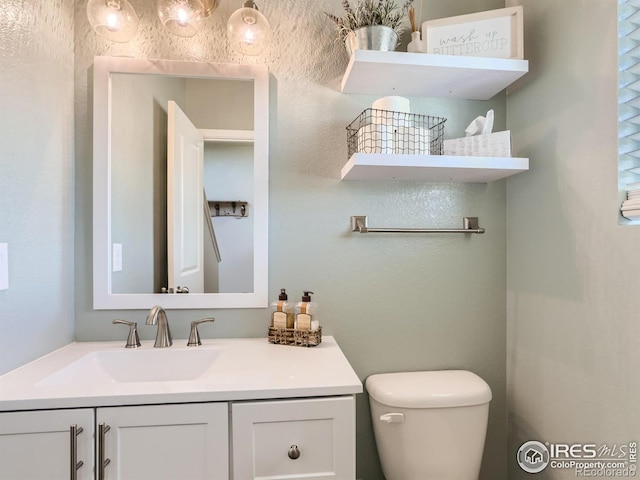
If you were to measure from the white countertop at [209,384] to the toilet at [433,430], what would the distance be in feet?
1.03

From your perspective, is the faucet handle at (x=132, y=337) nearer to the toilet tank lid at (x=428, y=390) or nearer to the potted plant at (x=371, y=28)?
the toilet tank lid at (x=428, y=390)

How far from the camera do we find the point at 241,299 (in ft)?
4.65

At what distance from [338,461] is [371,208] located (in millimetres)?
913

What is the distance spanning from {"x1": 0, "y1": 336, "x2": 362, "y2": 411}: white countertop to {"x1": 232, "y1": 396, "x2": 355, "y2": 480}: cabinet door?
0.03m

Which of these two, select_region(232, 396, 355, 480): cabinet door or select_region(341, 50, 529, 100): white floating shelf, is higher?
select_region(341, 50, 529, 100): white floating shelf

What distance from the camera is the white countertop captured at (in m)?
0.89

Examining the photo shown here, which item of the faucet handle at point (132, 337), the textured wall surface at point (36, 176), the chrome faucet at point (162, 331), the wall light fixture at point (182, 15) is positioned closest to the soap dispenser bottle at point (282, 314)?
the chrome faucet at point (162, 331)

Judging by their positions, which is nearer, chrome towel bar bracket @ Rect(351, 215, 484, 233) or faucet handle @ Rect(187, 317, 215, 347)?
faucet handle @ Rect(187, 317, 215, 347)

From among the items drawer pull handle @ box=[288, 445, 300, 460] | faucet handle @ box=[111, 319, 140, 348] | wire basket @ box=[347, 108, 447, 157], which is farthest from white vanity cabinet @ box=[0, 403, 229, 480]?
wire basket @ box=[347, 108, 447, 157]

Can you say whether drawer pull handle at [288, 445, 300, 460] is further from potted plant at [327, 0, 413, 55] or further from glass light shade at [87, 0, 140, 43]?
glass light shade at [87, 0, 140, 43]

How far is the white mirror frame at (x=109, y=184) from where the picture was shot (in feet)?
4.48

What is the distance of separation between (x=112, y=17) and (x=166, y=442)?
4.54ft

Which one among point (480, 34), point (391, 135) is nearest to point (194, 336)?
point (391, 135)

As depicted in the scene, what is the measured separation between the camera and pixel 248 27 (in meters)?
1.33
